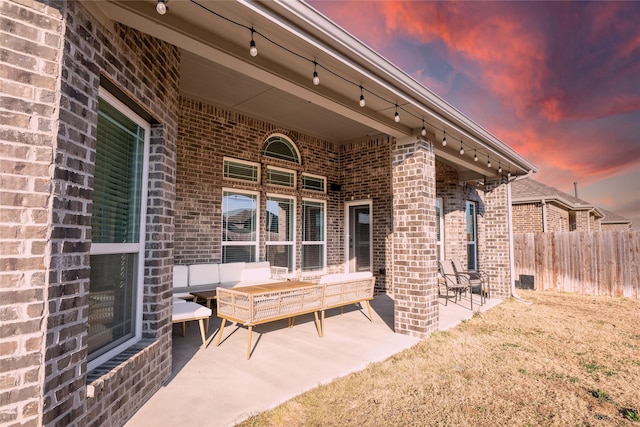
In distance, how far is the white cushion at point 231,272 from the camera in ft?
20.0

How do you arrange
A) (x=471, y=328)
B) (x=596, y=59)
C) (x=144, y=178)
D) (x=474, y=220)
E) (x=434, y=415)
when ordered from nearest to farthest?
(x=434, y=415) → (x=144, y=178) → (x=471, y=328) → (x=474, y=220) → (x=596, y=59)

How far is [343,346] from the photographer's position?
4.13 meters

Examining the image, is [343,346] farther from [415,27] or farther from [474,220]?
[415,27]

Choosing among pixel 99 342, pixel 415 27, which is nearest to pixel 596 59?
pixel 415 27

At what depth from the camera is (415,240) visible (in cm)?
477

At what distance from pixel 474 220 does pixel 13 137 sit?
1109 cm

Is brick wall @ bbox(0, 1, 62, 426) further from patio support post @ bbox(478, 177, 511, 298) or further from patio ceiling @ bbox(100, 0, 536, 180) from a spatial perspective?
patio support post @ bbox(478, 177, 511, 298)

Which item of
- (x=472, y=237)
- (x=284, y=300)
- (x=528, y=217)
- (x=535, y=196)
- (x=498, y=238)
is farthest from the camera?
(x=528, y=217)

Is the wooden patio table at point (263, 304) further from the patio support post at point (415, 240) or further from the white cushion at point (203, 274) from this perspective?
the white cushion at point (203, 274)

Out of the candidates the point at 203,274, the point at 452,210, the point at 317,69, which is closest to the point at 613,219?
the point at 452,210

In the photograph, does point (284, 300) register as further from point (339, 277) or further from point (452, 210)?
point (452, 210)

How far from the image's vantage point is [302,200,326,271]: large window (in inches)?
319

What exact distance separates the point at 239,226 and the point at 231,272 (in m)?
1.01

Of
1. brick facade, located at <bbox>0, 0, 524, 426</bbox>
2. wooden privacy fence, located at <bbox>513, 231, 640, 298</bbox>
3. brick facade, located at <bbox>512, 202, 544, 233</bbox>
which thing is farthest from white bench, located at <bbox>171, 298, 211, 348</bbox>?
brick facade, located at <bbox>512, 202, 544, 233</bbox>
